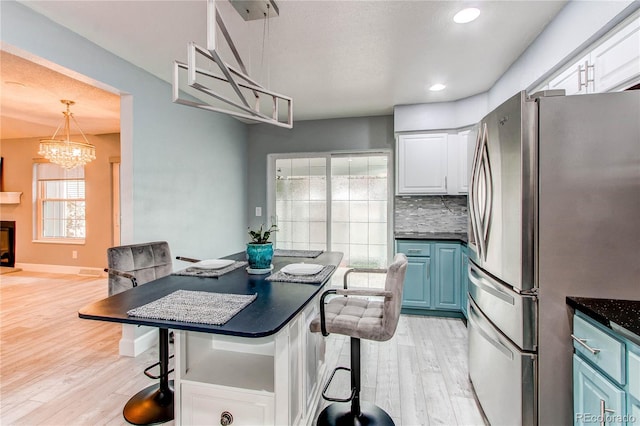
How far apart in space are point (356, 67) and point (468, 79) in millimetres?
1165

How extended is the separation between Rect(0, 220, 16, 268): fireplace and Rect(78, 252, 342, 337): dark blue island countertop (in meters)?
6.65

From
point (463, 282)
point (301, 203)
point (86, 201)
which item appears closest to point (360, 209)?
point (301, 203)

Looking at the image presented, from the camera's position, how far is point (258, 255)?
2076 mm

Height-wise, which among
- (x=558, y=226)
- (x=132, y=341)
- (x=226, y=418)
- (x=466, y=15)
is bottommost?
(x=132, y=341)

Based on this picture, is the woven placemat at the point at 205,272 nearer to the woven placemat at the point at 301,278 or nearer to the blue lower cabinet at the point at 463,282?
the woven placemat at the point at 301,278

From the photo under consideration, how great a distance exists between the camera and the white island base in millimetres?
1492

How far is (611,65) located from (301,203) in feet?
11.9

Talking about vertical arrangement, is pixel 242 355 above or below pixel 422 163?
below

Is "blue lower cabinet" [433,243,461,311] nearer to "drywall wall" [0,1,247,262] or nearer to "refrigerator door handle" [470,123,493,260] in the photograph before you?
"refrigerator door handle" [470,123,493,260]

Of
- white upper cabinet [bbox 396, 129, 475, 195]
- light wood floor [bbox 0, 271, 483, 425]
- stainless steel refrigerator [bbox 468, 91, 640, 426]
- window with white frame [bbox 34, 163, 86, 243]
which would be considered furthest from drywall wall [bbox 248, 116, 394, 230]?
window with white frame [bbox 34, 163, 86, 243]

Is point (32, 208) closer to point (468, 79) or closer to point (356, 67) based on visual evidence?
point (356, 67)

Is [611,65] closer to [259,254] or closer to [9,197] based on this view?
[259,254]

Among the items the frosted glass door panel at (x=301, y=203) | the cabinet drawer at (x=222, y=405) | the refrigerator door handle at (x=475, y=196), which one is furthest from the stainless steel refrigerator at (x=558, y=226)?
the frosted glass door panel at (x=301, y=203)

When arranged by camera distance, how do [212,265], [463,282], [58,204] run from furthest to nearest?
[58,204]
[463,282]
[212,265]
